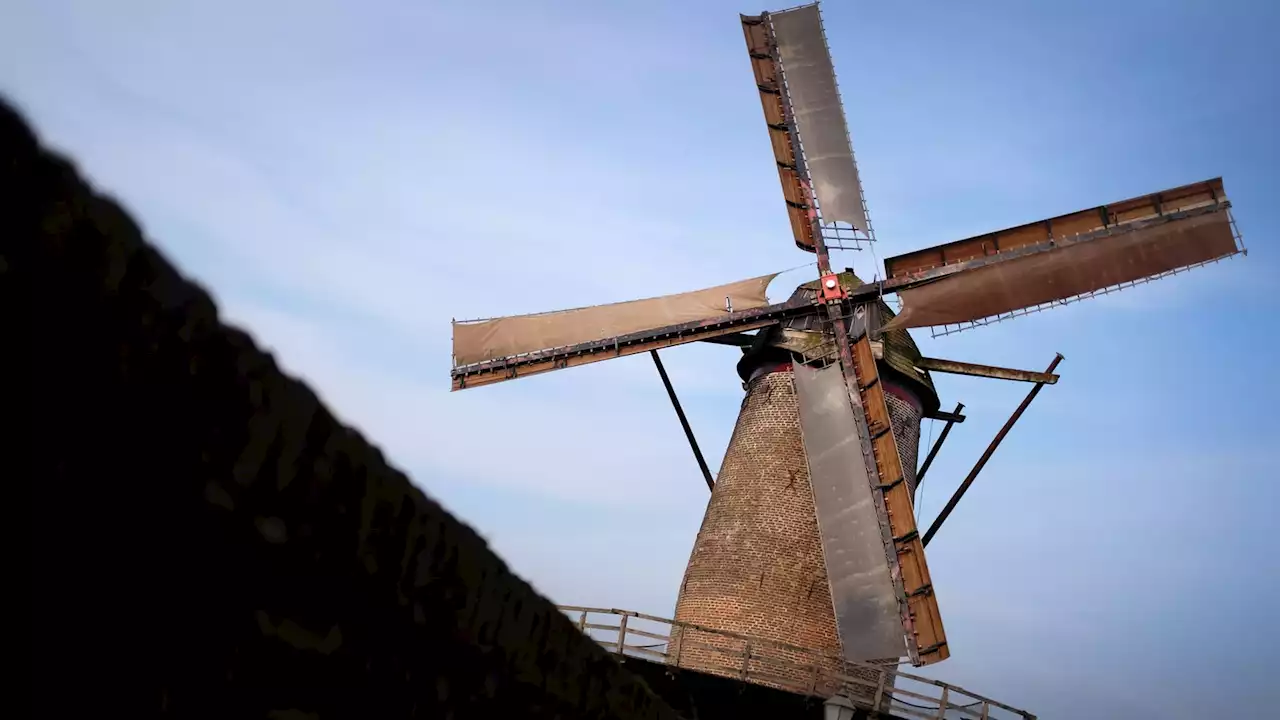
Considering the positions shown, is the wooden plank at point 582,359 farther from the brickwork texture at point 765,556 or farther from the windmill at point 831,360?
the brickwork texture at point 765,556

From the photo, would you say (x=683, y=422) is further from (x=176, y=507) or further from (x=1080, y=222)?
(x=176, y=507)

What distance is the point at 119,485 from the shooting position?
2.78 meters

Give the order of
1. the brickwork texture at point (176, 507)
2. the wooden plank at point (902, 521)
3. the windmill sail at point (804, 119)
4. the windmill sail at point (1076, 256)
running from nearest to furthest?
the brickwork texture at point (176, 507) < the wooden plank at point (902, 521) < the windmill sail at point (1076, 256) < the windmill sail at point (804, 119)

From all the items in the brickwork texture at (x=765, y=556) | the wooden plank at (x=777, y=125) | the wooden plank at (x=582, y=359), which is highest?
the wooden plank at (x=777, y=125)

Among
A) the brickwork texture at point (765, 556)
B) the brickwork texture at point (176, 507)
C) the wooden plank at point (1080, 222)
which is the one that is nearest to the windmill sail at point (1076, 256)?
the wooden plank at point (1080, 222)

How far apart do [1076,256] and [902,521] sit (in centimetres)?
511

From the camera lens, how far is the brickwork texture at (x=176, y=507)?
260 centimetres

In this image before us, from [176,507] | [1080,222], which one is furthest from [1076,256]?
[176,507]

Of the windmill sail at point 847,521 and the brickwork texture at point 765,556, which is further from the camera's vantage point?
the brickwork texture at point 765,556

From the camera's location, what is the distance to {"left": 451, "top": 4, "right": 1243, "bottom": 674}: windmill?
13.6 metres

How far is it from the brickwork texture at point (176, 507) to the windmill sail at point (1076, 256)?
1299cm

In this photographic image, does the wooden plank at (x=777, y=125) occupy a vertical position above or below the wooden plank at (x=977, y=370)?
above

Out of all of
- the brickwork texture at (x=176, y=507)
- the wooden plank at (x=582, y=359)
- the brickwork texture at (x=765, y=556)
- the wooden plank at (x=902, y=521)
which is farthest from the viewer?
the wooden plank at (x=582, y=359)

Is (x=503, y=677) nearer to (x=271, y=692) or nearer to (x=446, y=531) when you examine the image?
(x=446, y=531)
